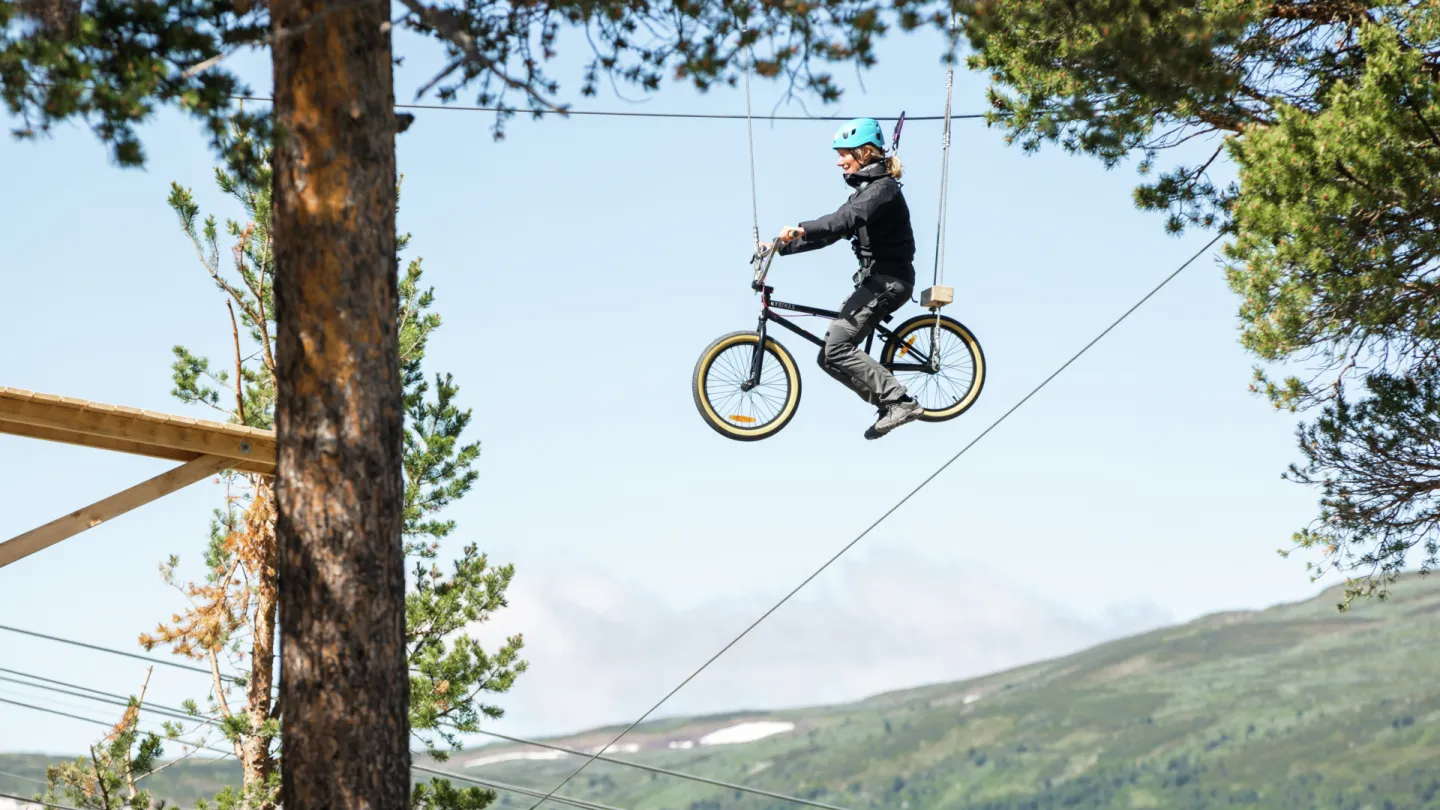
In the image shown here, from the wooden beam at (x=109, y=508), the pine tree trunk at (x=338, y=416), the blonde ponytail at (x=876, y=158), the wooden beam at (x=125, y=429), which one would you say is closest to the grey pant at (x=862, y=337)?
the blonde ponytail at (x=876, y=158)

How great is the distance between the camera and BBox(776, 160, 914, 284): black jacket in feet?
30.8

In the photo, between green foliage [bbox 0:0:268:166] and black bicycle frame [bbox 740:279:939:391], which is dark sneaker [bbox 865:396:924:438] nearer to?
black bicycle frame [bbox 740:279:939:391]

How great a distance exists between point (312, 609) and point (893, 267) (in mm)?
4787

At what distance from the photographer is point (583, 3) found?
6.83m

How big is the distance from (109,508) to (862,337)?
4.48 meters

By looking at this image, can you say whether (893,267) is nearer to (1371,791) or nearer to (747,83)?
(747,83)

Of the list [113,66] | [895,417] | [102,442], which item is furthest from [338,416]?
[895,417]

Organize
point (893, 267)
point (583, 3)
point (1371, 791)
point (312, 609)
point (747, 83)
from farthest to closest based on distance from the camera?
point (1371, 791) < point (893, 267) < point (747, 83) < point (583, 3) < point (312, 609)

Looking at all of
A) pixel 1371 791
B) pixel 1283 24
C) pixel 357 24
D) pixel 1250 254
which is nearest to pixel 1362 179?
pixel 1250 254

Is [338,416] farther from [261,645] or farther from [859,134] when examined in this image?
[261,645]

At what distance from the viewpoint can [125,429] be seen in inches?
356

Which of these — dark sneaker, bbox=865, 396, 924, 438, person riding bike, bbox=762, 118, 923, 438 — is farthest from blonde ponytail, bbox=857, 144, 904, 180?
dark sneaker, bbox=865, 396, 924, 438

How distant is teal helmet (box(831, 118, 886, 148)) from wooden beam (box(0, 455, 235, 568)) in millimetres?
4084

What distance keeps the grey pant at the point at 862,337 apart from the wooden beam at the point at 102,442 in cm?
345
